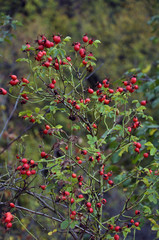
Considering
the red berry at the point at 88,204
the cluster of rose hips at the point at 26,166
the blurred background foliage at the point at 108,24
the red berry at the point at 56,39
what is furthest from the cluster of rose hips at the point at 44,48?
the blurred background foliage at the point at 108,24

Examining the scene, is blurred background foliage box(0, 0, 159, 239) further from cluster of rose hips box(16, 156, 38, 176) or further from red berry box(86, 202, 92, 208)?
red berry box(86, 202, 92, 208)

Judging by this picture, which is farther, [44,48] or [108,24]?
[108,24]

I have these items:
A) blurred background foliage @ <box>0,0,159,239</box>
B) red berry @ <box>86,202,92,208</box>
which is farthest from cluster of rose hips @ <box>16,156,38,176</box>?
blurred background foliage @ <box>0,0,159,239</box>

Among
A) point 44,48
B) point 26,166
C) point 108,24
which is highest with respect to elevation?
point 108,24

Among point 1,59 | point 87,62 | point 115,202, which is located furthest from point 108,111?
point 1,59

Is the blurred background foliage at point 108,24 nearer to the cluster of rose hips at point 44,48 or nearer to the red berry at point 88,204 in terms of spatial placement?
the cluster of rose hips at point 44,48

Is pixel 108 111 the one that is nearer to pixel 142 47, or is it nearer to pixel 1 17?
pixel 1 17

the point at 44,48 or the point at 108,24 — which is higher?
the point at 108,24

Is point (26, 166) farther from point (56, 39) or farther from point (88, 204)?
point (56, 39)

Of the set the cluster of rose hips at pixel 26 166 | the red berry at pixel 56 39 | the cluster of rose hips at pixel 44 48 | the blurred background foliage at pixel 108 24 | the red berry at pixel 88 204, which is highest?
the blurred background foliage at pixel 108 24

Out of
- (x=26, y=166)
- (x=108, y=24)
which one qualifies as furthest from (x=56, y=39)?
(x=108, y=24)

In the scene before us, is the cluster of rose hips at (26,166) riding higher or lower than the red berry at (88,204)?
higher

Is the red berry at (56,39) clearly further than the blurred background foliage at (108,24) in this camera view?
No

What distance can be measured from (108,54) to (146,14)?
1.37 m
